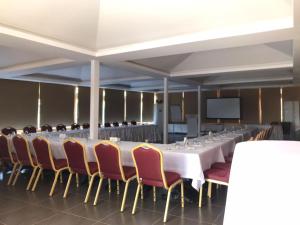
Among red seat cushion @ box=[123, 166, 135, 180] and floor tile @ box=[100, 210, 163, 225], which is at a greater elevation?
red seat cushion @ box=[123, 166, 135, 180]

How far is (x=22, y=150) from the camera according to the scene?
15.8 ft

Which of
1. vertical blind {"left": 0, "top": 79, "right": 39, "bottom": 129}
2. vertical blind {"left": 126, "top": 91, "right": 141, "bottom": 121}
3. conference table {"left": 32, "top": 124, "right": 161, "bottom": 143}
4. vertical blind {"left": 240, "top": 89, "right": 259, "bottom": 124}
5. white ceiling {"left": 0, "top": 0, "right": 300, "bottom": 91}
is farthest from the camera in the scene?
vertical blind {"left": 126, "top": 91, "right": 141, "bottom": 121}

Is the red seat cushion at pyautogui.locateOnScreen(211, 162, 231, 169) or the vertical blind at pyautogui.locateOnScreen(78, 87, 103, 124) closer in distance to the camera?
the red seat cushion at pyautogui.locateOnScreen(211, 162, 231, 169)

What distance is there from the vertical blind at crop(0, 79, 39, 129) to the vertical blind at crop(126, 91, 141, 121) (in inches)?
234

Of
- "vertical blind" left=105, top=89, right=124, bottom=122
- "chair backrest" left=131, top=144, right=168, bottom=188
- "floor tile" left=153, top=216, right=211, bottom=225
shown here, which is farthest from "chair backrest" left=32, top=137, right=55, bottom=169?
"vertical blind" left=105, top=89, right=124, bottom=122

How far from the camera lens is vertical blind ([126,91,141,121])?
1498cm

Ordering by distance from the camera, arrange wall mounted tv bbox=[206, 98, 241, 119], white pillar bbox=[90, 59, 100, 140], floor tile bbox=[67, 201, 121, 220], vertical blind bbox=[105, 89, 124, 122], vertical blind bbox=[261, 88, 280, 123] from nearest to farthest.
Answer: floor tile bbox=[67, 201, 121, 220] → white pillar bbox=[90, 59, 100, 140] → vertical blind bbox=[105, 89, 124, 122] → vertical blind bbox=[261, 88, 280, 123] → wall mounted tv bbox=[206, 98, 241, 119]

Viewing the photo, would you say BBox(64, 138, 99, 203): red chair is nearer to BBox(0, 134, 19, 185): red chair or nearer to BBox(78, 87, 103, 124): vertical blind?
BBox(0, 134, 19, 185): red chair

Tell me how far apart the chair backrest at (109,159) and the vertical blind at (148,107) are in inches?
492

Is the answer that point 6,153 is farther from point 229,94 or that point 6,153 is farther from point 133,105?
point 229,94

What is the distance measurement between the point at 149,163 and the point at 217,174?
1.07 metres

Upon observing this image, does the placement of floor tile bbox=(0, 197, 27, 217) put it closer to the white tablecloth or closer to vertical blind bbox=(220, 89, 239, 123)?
the white tablecloth

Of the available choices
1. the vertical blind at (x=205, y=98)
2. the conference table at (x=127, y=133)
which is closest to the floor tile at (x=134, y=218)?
the conference table at (x=127, y=133)

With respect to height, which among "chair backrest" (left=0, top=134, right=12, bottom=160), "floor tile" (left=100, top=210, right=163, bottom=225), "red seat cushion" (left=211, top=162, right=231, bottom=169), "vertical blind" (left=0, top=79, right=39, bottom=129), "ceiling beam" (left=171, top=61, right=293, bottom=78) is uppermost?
"ceiling beam" (left=171, top=61, right=293, bottom=78)
